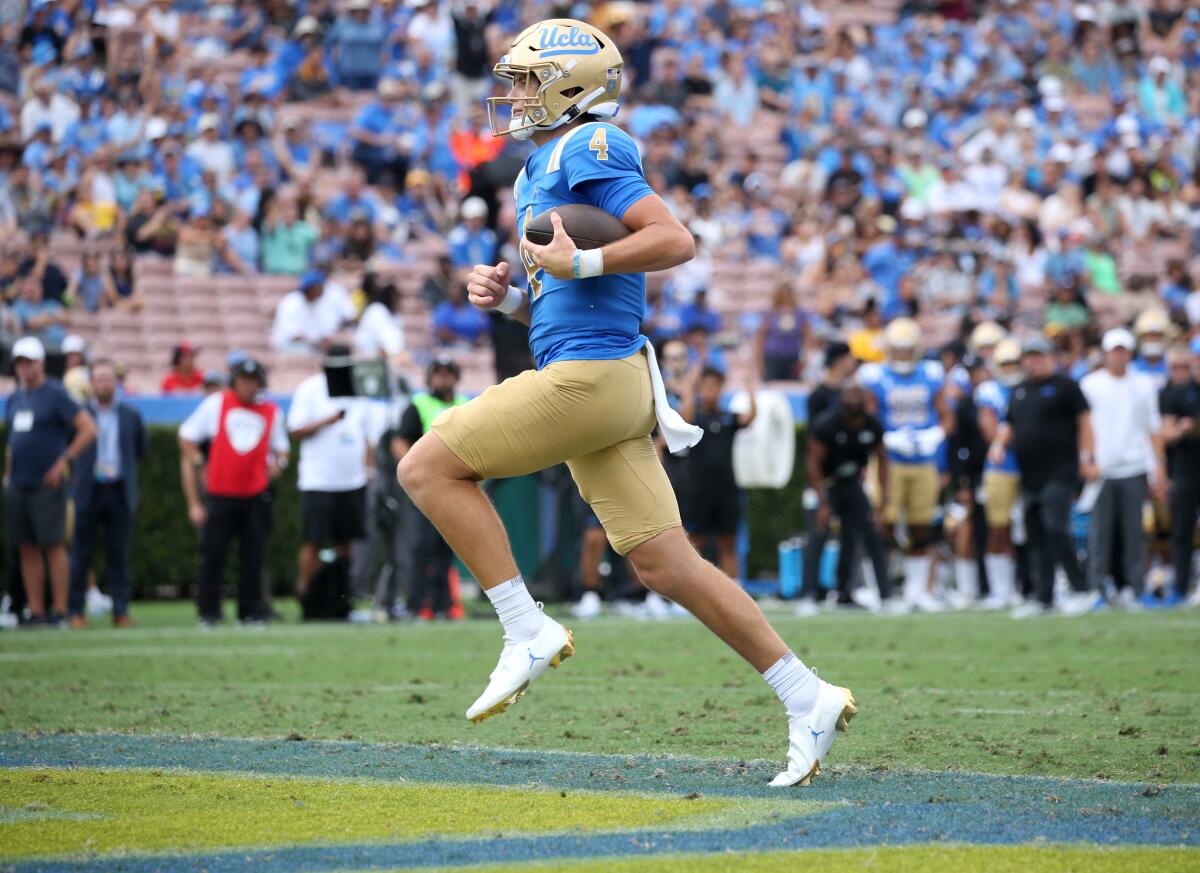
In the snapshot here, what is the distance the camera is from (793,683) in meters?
5.56

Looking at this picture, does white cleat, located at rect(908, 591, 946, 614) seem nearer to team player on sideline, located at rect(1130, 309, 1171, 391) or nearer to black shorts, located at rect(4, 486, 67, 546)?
team player on sideline, located at rect(1130, 309, 1171, 391)

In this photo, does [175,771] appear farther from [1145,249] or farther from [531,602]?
[1145,249]

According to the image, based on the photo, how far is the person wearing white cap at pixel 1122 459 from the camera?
15.1 metres

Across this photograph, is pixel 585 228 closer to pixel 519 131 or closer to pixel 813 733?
pixel 519 131

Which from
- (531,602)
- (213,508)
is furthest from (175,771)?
(213,508)

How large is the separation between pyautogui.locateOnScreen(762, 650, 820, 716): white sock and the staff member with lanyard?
952cm

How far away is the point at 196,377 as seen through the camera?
56.8ft

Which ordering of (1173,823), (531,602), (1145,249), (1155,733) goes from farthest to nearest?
(1145,249) < (1155,733) < (531,602) < (1173,823)

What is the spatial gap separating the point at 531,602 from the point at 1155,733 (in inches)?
98.8

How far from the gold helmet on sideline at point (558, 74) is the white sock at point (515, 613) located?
4.81ft

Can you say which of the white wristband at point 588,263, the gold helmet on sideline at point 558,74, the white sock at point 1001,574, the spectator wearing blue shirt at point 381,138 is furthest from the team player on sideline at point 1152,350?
the white wristband at point 588,263

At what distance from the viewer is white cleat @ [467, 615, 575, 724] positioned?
5504 millimetres

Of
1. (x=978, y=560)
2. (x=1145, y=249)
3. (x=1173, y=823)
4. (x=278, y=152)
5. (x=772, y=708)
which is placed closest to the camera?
(x=1173, y=823)

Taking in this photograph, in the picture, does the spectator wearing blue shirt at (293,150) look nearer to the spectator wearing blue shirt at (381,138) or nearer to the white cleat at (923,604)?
the spectator wearing blue shirt at (381,138)
